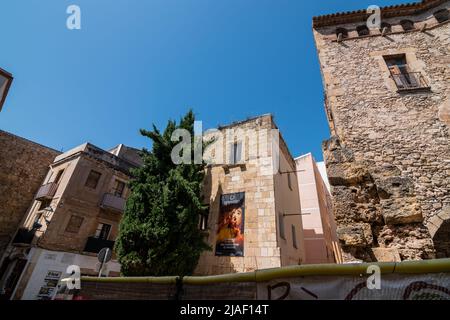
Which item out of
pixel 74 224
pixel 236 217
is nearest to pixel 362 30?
pixel 236 217

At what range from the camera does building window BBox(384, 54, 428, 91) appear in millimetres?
6339

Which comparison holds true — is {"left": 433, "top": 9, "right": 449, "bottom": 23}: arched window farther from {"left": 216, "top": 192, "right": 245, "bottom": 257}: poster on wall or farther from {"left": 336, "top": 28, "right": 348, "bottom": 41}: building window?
{"left": 216, "top": 192, "right": 245, "bottom": 257}: poster on wall

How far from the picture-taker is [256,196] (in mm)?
10398

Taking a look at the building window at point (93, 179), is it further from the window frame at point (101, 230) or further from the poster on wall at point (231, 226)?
the poster on wall at point (231, 226)

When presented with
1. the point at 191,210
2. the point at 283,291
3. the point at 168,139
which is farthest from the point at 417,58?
the point at 168,139

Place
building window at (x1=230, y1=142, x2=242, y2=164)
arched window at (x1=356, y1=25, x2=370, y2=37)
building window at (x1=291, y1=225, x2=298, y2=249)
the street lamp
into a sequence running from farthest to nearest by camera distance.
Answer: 1. building window at (x1=230, y1=142, x2=242, y2=164)
2. building window at (x1=291, y1=225, x2=298, y2=249)
3. the street lamp
4. arched window at (x1=356, y1=25, x2=370, y2=37)

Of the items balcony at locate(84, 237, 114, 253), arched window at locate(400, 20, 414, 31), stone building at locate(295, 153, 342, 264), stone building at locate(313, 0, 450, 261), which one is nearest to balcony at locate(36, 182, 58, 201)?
balcony at locate(84, 237, 114, 253)

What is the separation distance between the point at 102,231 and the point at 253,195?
1235 cm

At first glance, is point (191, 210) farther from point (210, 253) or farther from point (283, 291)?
point (283, 291)

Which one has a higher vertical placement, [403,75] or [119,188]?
[403,75]

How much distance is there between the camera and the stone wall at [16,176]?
603 inches

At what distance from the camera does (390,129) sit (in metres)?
5.72

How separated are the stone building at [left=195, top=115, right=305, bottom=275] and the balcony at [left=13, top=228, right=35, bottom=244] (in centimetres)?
1144

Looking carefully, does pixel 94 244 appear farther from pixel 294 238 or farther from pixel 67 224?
pixel 294 238
